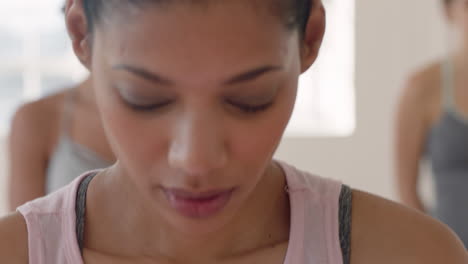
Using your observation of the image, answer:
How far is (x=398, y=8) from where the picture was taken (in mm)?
3484

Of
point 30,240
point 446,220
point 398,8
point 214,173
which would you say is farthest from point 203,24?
point 398,8

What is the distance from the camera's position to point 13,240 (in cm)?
80

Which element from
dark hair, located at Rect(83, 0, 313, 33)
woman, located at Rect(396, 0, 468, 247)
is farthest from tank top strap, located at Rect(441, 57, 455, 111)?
dark hair, located at Rect(83, 0, 313, 33)

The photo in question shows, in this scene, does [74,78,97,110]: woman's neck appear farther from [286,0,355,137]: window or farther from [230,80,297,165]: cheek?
[286,0,355,137]: window

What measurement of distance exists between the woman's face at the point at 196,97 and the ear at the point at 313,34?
4cm

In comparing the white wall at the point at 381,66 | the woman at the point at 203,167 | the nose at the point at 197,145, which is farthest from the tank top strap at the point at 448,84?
the white wall at the point at 381,66

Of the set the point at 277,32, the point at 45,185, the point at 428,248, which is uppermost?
the point at 277,32

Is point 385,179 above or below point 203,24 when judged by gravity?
below

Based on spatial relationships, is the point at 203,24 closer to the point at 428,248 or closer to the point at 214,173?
the point at 214,173

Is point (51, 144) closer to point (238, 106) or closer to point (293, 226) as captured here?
point (293, 226)

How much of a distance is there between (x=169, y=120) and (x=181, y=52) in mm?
65

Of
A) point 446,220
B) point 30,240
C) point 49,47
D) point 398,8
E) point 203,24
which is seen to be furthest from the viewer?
point 49,47

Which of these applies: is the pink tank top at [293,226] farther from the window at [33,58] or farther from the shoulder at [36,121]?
the window at [33,58]

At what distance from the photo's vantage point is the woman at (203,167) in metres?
0.66
